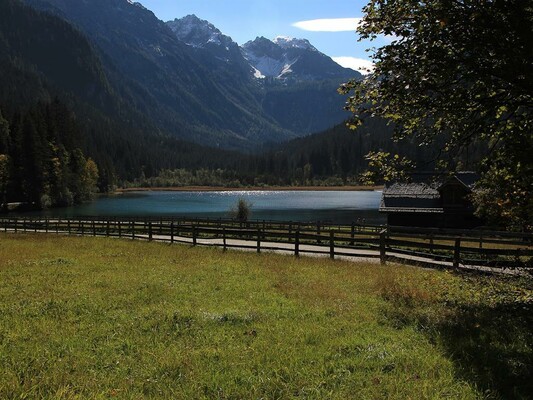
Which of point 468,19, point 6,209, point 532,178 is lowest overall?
point 6,209

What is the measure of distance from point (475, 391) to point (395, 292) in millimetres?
6287

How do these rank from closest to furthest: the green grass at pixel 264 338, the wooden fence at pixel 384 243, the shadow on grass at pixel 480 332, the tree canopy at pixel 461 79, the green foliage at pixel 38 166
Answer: the green grass at pixel 264 338 → the shadow on grass at pixel 480 332 → the tree canopy at pixel 461 79 → the wooden fence at pixel 384 243 → the green foliage at pixel 38 166

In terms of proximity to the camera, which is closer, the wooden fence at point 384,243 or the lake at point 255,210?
the wooden fence at point 384,243

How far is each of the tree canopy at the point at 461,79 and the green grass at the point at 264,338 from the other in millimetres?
2811

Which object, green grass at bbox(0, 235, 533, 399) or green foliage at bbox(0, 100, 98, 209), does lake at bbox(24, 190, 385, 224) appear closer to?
green foliage at bbox(0, 100, 98, 209)

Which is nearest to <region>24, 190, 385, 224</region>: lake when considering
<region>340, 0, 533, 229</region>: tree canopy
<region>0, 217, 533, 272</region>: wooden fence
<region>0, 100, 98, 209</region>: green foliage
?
<region>0, 100, 98, 209</region>: green foliage

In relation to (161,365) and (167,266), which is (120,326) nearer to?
(161,365)

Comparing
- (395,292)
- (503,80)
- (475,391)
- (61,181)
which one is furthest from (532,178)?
(61,181)

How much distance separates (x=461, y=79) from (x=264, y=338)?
6.54m

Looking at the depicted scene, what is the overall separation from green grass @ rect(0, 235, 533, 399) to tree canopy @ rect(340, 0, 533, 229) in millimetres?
2811

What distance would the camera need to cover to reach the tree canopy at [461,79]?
8141 mm

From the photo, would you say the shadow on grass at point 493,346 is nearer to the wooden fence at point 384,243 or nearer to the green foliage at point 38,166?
the wooden fence at point 384,243

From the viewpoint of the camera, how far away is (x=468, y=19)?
27.2ft

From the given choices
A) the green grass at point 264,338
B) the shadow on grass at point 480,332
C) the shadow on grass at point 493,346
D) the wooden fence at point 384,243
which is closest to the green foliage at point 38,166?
the wooden fence at point 384,243
